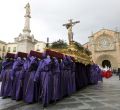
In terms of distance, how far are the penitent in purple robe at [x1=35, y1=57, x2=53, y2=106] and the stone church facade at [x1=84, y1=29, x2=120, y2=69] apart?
41652 millimetres

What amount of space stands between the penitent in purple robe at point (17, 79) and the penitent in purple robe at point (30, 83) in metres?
0.24

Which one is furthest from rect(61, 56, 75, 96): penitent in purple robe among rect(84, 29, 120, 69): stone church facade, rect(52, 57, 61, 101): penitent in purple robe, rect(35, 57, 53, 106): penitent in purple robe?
rect(84, 29, 120, 69): stone church facade

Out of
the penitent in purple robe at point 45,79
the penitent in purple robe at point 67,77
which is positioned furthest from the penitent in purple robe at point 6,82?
the penitent in purple robe at point 67,77

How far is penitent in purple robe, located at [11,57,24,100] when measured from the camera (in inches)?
273

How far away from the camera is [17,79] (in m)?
7.17

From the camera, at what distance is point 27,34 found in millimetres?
20688

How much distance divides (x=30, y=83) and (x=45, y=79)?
78cm

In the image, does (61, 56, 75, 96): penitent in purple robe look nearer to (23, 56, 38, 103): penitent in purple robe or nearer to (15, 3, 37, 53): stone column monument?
(23, 56, 38, 103): penitent in purple robe

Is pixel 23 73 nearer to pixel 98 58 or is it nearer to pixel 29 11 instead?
pixel 29 11

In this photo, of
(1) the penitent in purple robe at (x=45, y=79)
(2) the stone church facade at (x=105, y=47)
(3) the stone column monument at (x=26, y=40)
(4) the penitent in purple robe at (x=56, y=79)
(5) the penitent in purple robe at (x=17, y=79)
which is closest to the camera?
(1) the penitent in purple robe at (x=45, y=79)

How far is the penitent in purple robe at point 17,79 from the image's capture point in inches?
273

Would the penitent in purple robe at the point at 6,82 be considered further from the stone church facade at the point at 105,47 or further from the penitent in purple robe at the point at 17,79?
the stone church facade at the point at 105,47

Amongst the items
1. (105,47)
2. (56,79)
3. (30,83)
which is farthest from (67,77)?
(105,47)

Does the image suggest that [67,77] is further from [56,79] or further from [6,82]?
[6,82]
